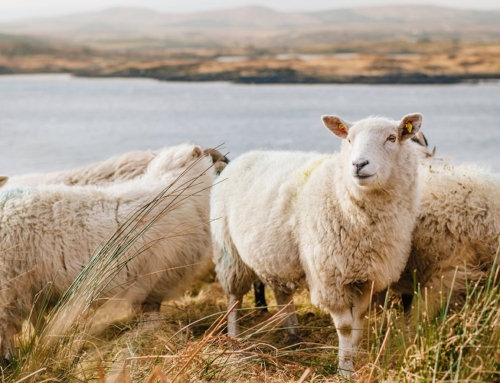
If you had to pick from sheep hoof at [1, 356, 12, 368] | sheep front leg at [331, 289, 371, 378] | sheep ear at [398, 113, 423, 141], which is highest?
sheep ear at [398, 113, 423, 141]

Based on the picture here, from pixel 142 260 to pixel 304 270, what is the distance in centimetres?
137

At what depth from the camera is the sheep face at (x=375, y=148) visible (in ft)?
13.7

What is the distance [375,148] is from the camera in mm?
4273

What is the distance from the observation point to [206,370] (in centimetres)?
350

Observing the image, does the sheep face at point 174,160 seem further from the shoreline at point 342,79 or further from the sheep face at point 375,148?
the shoreline at point 342,79

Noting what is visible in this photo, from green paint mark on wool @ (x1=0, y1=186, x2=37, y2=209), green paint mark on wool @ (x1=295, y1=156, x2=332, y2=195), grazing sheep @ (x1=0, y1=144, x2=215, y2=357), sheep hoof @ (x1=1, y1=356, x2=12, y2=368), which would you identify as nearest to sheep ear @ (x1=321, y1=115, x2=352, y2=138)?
green paint mark on wool @ (x1=295, y1=156, x2=332, y2=195)

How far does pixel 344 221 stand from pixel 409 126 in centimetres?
73

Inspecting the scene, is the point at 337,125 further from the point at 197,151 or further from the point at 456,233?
the point at 197,151

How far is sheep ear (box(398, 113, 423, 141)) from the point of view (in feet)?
14.5

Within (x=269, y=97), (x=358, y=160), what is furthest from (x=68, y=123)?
(x=358, y=160)

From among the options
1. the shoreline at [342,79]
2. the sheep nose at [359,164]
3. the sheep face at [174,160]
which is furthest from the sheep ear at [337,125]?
the shoreline at [342,79]

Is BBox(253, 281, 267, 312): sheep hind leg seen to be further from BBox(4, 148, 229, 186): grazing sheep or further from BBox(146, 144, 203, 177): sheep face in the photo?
BBox(4, 148, 229, 186): grazing sheep

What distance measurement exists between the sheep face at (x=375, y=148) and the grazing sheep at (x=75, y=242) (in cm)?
106

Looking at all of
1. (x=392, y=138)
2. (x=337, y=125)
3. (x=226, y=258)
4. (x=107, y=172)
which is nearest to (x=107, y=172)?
(x=107, y=172)
